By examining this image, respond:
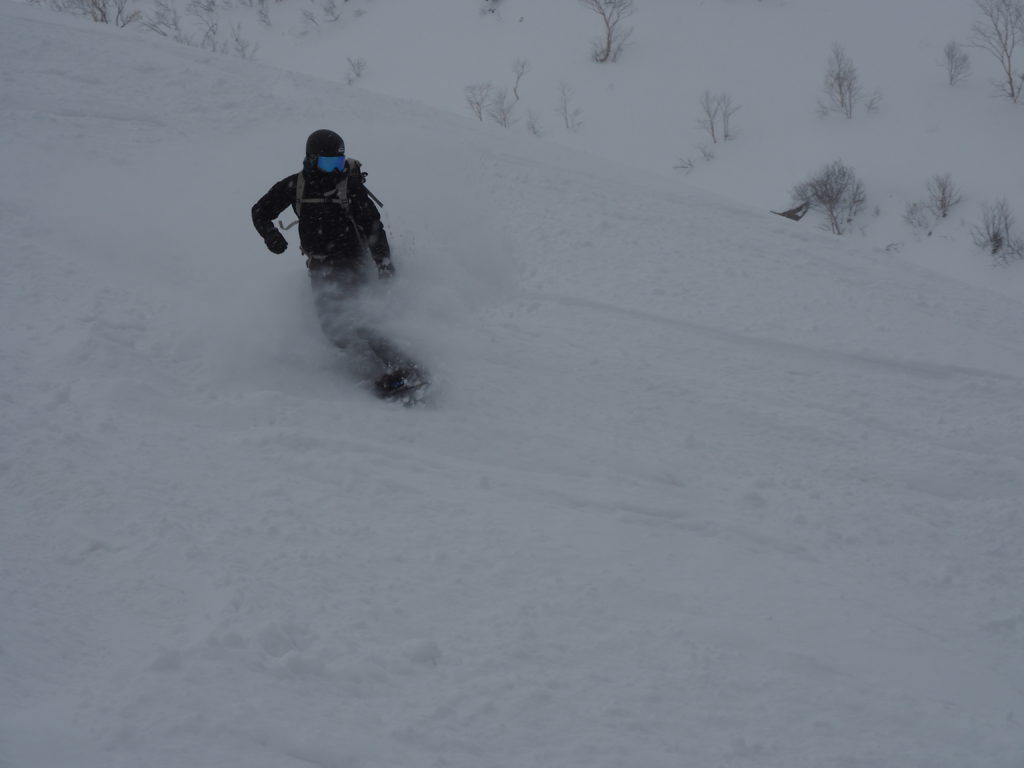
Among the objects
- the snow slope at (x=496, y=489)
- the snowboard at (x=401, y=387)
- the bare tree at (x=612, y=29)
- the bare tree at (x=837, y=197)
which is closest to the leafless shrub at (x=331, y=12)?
the bare tree at (x=612, y=29)

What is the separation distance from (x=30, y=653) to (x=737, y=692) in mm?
2722

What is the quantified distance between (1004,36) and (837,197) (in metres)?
8.04

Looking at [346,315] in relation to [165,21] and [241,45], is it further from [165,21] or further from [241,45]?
[165,21]

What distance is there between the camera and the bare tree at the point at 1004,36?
913 inches

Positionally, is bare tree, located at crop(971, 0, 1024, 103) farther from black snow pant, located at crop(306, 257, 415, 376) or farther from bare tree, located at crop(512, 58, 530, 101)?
black snow pant, located at crop(306, 257, 415, 376)

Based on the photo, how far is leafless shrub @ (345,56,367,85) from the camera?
33.0 m

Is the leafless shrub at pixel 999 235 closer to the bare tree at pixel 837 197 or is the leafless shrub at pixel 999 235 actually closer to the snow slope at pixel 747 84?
the snow slope at pixel 747 84

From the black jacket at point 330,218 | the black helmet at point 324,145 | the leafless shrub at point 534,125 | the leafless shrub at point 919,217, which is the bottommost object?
the black jacket at point 330,218

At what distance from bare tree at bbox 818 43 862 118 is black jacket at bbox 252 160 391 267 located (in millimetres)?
24392

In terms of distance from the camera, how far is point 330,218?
495cm

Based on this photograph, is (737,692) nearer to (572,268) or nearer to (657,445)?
(657,445)

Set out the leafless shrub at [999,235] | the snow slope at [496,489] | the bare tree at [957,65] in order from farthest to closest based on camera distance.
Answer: the bare tree at [957,65] → the leafless shrub at [999,235] → the snow slope at [496,489]

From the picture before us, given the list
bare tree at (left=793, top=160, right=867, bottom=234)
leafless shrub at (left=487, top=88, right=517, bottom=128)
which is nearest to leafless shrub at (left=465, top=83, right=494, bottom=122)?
leafless shrub at (left=487, top=88, right=517, bottom=128)

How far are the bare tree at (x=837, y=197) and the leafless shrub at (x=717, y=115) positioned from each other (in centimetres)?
442
